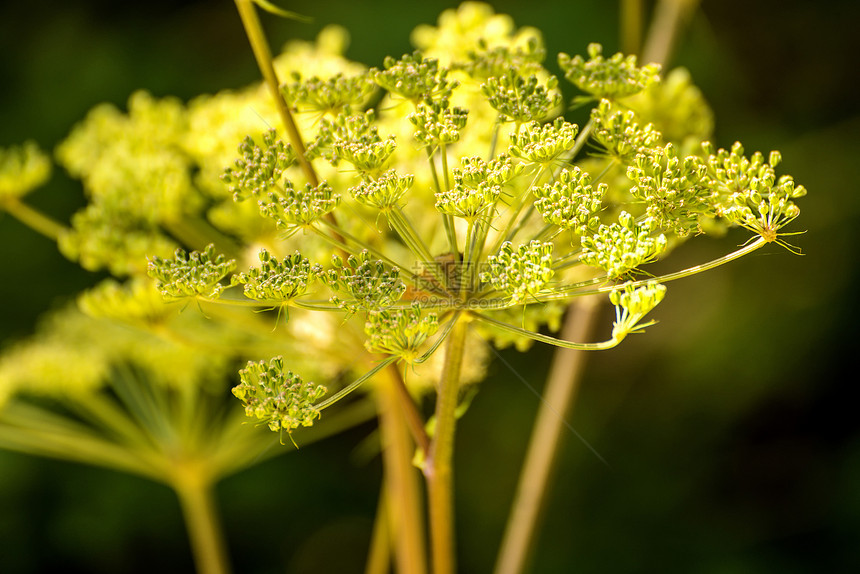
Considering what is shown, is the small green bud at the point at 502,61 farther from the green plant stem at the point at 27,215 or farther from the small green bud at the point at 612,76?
the green plant stem at the point at 27,215

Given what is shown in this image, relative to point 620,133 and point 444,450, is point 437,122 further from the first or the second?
point 444,450

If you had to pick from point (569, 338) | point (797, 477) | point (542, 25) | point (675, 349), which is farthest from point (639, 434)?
point (569, 338)

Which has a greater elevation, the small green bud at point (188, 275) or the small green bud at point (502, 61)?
the small green bud at point (502, 61)

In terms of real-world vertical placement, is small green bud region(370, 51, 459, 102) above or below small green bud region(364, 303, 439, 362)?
above

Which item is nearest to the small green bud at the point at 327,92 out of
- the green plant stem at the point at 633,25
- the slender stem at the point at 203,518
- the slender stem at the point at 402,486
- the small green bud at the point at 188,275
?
the small green bud at the point at 188,275

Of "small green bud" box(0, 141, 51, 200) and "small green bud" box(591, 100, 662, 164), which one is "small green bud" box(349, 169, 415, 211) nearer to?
"small green bud" box(591, 100, 662, 164)

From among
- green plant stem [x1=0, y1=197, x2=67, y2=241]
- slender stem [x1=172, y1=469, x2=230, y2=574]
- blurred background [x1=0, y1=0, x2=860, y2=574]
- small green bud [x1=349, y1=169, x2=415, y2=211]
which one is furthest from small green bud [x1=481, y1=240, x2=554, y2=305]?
blurred background [x1=0, y1=0, x2=860, y2=574]
